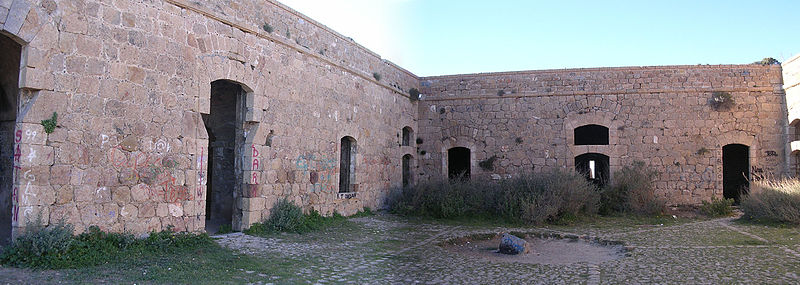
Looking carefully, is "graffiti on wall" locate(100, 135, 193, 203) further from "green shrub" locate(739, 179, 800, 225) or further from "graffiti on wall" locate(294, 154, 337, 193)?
"green shrub" locate(739, 179, 800, 225)

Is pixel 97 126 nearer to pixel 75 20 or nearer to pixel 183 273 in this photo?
pixel 75 20

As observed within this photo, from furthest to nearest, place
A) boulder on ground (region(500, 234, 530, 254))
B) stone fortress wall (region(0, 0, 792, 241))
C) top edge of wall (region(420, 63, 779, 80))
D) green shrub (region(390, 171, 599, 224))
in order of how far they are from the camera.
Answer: top edge of wall (region(420, 63, 779, 80))
green shrub (region(390, 171, 599, 224))
boulder on ground (region(500, 234, 530, 254))
stone fortress wall (region(0, 0, 792, 241))

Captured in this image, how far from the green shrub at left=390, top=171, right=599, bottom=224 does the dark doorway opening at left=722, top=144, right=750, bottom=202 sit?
15.5 feet

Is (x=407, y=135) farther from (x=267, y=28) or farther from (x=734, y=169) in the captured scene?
(x=734, y=169)

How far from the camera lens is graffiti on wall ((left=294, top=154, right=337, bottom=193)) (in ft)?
33.1

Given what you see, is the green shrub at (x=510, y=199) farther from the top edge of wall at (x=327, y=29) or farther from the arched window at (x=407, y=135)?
the top edge of wall at (x=327, y=29)

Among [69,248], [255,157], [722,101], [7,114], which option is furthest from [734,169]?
[7,114]

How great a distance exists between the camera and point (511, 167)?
47.4 feet

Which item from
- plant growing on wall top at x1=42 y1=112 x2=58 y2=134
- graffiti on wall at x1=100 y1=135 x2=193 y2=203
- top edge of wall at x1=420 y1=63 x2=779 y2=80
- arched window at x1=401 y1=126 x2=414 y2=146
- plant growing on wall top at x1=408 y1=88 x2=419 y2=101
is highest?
top edge of wall at x1=420 y1=63 x2=779 y2=80

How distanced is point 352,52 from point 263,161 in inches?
157

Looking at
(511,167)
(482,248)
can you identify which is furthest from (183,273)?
(511,167)

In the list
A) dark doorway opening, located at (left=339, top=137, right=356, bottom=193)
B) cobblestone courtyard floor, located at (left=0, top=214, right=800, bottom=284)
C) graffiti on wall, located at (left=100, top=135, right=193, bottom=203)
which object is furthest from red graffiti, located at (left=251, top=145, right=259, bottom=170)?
dark doorway opening, located at (left=339, top=137, right=356, bottom=193)

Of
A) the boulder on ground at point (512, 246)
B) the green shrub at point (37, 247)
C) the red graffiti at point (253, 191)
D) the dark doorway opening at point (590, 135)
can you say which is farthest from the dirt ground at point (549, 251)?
the dark doorway opening at point (590, 135)

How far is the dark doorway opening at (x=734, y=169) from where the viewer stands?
1398 cm
